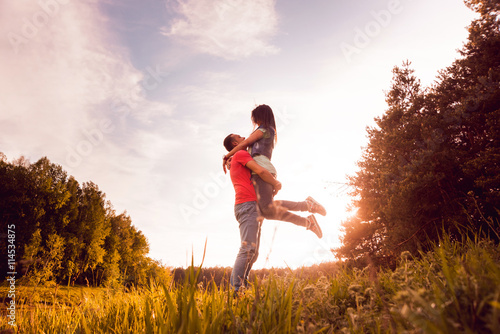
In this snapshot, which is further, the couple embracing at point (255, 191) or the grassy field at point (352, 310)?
the couple embracing at point (255, 191)

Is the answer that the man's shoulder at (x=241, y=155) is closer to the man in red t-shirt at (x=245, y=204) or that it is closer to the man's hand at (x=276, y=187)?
the man in red t-shirt at (x=245, y=204)

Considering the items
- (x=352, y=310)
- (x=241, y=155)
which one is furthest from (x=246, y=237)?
(x=352, y=310)

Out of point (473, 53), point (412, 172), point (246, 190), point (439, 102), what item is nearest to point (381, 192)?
point (412, 172)

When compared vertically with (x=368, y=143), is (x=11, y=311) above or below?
Answer: below

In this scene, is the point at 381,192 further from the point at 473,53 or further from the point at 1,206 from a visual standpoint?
the point at 1,206

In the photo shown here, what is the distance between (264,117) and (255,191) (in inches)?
53.2

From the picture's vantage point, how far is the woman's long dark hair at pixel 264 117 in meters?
4.42

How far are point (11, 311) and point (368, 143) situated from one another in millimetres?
15893

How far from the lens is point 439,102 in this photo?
1434 centimetres

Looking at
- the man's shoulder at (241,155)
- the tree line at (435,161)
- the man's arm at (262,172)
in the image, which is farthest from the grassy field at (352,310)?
the tree line at (435,161)

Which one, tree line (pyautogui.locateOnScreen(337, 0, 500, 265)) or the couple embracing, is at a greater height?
tree line (pyautogui.locateOnScreen(337, 0, 500, 265))

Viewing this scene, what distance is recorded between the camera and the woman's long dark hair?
174 inches

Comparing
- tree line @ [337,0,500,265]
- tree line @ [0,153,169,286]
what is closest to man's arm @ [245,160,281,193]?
tree line @ [337,0,500,265]

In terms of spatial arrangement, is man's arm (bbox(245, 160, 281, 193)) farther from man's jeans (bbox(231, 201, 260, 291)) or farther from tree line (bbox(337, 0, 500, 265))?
tree line (bbox(337, 0, 500, 265))
